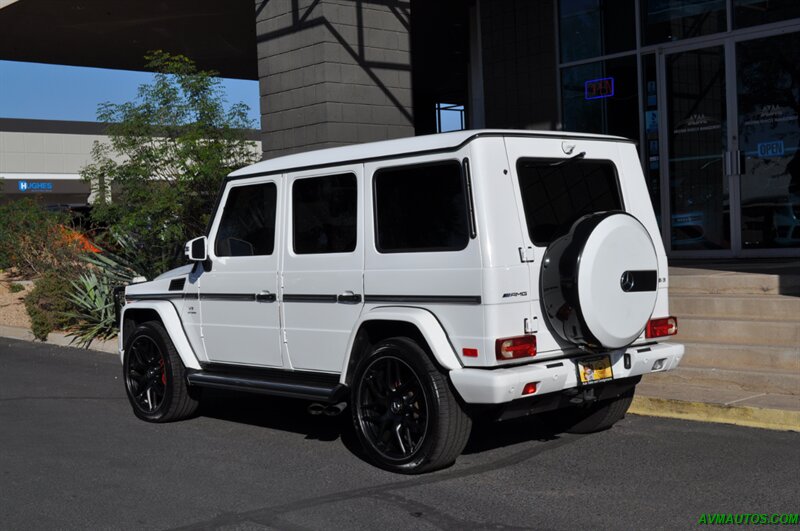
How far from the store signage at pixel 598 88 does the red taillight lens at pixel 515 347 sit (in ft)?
30.3

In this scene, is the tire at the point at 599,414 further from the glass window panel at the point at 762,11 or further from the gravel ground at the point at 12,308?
the gravel ground at the point at 12,308

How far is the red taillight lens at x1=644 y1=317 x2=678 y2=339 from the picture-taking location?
6805 mm

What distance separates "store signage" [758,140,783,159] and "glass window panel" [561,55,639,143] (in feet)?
6.28

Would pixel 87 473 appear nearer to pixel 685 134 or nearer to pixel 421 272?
pixel 421 272

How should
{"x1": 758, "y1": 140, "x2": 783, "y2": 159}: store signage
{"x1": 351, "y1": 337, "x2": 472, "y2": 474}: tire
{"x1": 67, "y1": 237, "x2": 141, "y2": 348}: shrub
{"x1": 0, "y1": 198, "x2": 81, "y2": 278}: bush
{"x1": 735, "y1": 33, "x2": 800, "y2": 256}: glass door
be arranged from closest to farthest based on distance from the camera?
{"x1": 351, "y1": 337, "x2": 472, "y2": 474}: tire < {"x1": 735, "y1": 33, "x2": 800, "y2": 256}: glass door < {"x1": 758, "y1": 140, "x2": 783, "y2": 159}: store signage < {"x1": 67, "y1": 237, "x2": 141, "y2": 348}: shrub < {"x1": 0, "y1": 198, "x2": 81, "y2": 278}: bush

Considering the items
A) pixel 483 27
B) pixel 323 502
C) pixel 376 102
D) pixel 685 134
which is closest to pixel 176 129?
pixel 376 102

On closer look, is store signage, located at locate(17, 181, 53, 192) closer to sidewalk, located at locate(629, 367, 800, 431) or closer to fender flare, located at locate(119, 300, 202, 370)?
fender flare, located at locate(119, 300, 202, 370)

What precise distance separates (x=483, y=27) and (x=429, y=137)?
392 inches

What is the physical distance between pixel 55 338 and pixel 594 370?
10659 millimetres

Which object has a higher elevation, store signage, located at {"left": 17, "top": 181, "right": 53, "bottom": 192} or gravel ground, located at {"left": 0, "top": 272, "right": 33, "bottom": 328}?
store signage, located at {"left": 17, "top": 181, "right": 53, "bottom": 192}

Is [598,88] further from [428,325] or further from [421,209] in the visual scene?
[428,325]

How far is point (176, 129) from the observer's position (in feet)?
44.8

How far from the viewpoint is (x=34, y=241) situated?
18828 millimetres

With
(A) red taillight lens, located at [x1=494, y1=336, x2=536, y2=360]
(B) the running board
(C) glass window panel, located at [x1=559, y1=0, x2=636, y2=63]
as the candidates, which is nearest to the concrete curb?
(B) the running board
